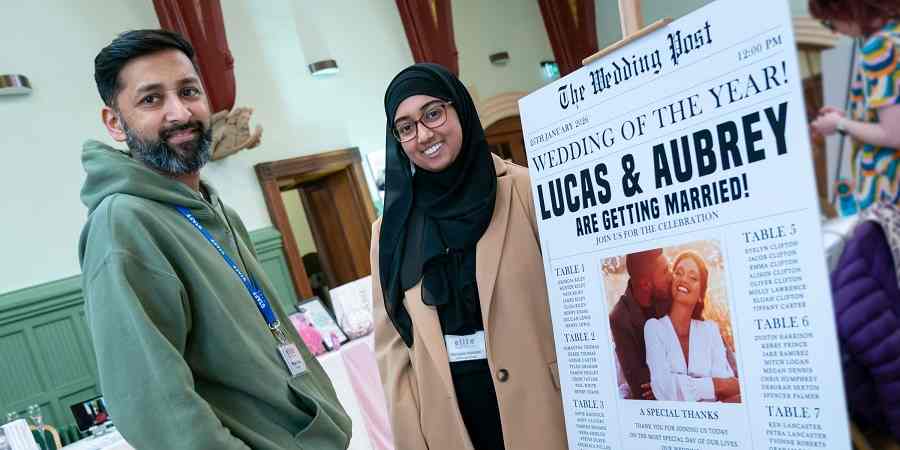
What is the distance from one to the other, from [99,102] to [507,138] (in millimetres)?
4178

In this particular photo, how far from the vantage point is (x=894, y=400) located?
208cm

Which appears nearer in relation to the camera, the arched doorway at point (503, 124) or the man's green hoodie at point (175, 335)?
the man's green hoodie at point (175, 335)

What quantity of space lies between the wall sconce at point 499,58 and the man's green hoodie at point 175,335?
5.53 meters

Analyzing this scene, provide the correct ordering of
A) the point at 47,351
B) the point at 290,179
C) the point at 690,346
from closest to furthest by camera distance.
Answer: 1. the point at 690,346
2. the point at 47,351
3. the point at 290,179

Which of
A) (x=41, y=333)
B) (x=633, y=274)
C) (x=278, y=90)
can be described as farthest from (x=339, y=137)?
(x=633, y=274)

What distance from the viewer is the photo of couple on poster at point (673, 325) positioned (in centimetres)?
78

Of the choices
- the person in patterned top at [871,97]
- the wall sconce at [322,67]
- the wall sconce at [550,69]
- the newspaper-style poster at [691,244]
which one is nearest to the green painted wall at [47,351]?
the wall sconce at [322,67]

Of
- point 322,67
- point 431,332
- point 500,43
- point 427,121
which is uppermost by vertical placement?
point 500,43

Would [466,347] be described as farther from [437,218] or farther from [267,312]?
[267,312]

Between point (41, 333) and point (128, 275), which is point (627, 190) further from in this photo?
point (41, 333)

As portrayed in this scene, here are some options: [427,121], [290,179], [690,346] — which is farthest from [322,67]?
[690,346]

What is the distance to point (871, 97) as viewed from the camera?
4.42 feet

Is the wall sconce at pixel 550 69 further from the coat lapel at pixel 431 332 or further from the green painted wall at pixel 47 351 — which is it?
the coat lapel at pixel 431 332

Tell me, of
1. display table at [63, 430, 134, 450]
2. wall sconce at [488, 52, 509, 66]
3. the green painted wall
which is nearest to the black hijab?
display table at [63, 430, 134, 450]
